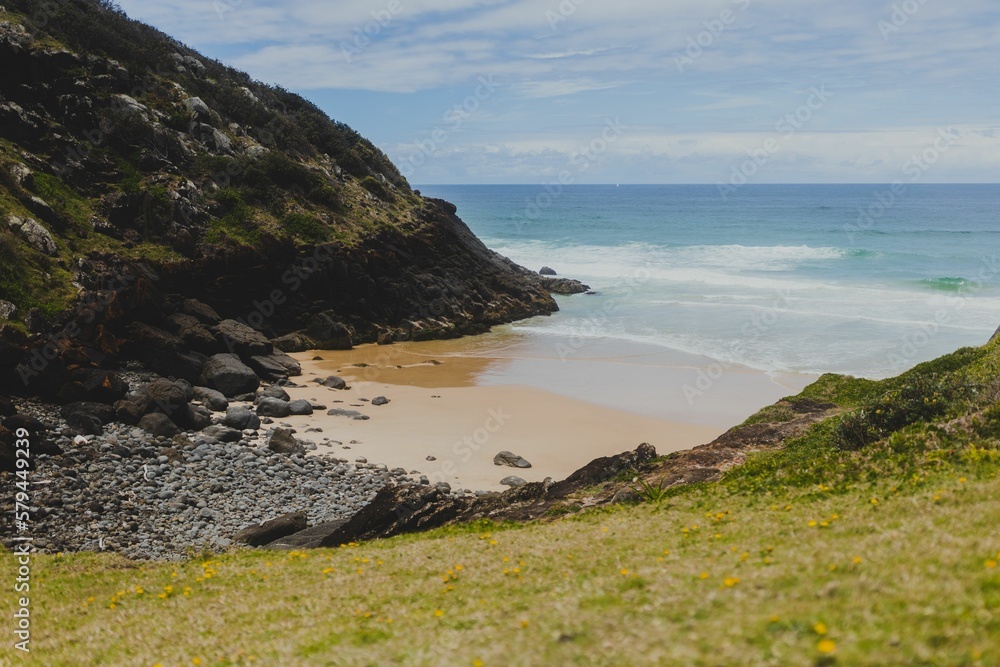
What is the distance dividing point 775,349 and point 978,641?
41667 mm

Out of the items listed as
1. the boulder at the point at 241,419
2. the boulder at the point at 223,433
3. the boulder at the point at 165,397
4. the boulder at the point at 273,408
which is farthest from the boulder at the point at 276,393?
the boulder at the point at 223,433

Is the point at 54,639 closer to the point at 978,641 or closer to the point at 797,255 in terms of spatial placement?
the point at 978,641

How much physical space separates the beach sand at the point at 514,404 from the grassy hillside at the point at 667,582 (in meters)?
10.2

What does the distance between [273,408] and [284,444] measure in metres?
4.84

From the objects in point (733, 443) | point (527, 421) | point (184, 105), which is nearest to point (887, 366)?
point (527, 421)

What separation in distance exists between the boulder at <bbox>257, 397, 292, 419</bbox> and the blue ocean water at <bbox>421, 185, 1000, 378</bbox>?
83.5ft

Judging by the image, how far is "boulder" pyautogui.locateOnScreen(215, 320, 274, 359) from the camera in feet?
119

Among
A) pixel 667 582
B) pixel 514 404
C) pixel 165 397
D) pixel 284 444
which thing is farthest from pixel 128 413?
pixel 667 582

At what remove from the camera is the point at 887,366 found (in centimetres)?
4078

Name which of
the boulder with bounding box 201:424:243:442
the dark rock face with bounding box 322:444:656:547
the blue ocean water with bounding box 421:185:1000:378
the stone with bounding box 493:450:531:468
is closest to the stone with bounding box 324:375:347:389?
the boulder with bounding box 201:424:243:442

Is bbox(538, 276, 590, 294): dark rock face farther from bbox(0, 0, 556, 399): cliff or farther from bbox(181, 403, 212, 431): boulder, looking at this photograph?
bbox(181, 403, 212, 431): boulder

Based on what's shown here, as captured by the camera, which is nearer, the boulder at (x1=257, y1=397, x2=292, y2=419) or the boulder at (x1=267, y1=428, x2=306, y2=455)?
the boulder at (x1=267, y1=428, x2=306, y2=455)

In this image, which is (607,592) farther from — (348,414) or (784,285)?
(784,285)

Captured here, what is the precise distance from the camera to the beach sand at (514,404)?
1091 inches
